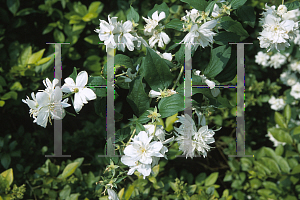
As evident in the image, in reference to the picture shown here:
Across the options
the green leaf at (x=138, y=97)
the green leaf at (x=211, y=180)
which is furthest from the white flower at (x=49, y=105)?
the green leaf at (x=211, y=180)

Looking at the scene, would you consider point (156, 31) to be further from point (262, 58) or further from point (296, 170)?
point (262, 58)

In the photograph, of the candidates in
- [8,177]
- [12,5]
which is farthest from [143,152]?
[12,5]

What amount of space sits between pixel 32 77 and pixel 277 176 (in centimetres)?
151

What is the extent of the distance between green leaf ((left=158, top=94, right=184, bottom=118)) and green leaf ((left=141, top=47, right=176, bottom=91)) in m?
0.08

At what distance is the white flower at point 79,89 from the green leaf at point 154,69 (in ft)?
0.60

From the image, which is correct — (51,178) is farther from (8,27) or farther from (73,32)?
(8,27)

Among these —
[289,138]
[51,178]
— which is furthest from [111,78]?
[289,138]

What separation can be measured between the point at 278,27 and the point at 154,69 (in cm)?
46

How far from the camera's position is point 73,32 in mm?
1577

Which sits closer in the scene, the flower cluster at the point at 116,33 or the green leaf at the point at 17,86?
the flower cluster at the point at 116,33

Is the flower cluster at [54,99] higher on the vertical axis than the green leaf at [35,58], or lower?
lower

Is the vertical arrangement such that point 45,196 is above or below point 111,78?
below

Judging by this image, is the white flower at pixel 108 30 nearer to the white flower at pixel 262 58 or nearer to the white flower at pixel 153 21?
the white flower at pixel 153 21

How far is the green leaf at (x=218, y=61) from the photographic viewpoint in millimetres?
799
